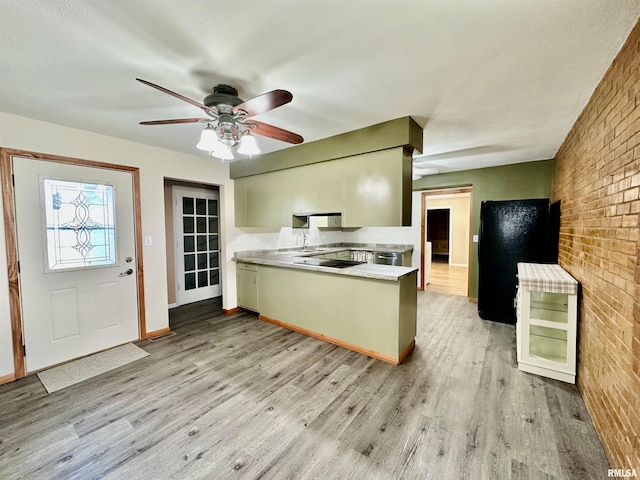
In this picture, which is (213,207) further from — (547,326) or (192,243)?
(547,326)

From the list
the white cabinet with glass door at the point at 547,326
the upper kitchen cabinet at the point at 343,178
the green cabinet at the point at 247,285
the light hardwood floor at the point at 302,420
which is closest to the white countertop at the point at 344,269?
the green cabinet at the point at 247,285

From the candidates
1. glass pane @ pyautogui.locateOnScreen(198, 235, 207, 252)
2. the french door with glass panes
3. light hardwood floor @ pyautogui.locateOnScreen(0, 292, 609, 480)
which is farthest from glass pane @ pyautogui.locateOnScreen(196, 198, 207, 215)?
light hardwood floor @ pyautogui.locateOnScreen(0, 292, 609, 480)

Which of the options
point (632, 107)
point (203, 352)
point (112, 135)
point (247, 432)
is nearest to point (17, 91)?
point (112, 135)

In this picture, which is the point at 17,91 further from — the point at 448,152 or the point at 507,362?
the point at 507,362

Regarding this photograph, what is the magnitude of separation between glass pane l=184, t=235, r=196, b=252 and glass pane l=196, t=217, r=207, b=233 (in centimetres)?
21

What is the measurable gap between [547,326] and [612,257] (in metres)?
1.13

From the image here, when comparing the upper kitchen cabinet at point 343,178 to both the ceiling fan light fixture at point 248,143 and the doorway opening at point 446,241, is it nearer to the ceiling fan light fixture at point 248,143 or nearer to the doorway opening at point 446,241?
the ceiling fan light fixture at point 248,143

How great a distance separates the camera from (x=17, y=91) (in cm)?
194

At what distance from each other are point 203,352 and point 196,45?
9.19 ft

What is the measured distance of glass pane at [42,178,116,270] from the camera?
263cm

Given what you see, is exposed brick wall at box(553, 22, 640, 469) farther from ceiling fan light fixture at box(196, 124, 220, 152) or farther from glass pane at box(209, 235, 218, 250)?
glass pane at box(209, 235, 218, 250)

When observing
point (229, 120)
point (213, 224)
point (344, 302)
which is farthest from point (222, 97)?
point (213, 224)

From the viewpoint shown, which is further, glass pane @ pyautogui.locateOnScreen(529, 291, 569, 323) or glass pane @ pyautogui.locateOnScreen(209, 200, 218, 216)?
glass pane @ pyautogui.locateOnScreen(209, 200, 218, 216)

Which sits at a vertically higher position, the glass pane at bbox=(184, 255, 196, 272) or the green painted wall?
the green painted wall
